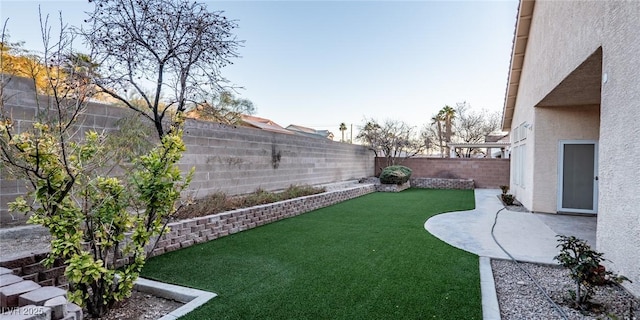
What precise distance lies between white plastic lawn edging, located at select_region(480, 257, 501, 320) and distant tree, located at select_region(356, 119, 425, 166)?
15.2 m

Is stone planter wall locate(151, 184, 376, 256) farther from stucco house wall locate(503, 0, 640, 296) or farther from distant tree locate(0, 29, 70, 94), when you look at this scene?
stucco house wall locate(503, 0, 640, 296)

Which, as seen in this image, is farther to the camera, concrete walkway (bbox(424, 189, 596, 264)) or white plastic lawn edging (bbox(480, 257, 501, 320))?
concrete walkway (bbox(424, 189, 596, 264))

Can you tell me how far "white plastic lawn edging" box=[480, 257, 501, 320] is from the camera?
318 cm

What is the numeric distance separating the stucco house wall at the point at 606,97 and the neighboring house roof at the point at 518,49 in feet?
2.92

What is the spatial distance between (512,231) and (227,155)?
703 cm

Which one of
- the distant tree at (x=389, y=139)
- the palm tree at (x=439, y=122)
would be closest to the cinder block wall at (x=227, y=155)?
the distant tree at (x=389, y=139)

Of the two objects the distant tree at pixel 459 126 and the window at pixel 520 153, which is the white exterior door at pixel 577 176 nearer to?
the window at pixel 520 153

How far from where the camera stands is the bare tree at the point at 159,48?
225 inches

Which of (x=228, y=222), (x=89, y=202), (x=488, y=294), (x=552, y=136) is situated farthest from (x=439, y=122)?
(x=89, y=202)

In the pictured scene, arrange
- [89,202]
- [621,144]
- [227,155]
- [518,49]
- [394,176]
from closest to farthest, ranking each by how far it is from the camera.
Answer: [89,202], [621,144], [227,155], [518,49], [394,176]

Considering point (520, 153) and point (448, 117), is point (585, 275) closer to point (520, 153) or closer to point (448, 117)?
point (520, 153)

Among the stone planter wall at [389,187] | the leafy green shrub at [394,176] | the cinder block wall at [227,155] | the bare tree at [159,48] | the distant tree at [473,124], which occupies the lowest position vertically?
the stone planter wall at [389,187]

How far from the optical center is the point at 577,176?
905 centimetres

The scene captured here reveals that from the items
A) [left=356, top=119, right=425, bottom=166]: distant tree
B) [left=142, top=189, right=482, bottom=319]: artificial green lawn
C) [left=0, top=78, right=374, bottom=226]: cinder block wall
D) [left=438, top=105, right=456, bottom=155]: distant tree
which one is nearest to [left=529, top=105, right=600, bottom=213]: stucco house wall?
[left=142, top=189, right=482, bottom=319]: artificial green lawn
